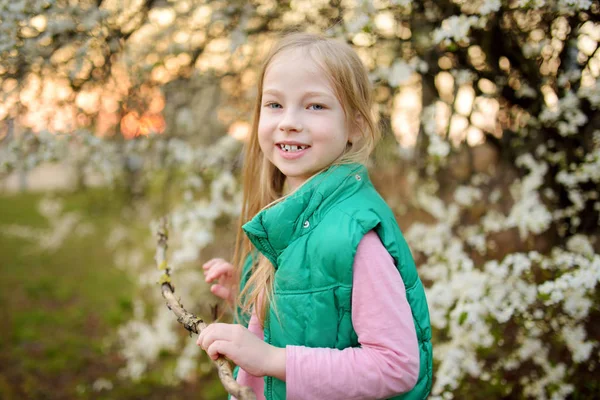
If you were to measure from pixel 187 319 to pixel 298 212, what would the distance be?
405 millimetres

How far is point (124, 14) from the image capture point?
2643 mm

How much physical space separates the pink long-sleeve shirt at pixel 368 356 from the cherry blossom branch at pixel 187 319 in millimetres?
151

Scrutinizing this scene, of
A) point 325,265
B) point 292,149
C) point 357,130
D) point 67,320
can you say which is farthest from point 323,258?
point 67,320

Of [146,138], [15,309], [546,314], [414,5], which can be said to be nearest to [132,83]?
[146,138]

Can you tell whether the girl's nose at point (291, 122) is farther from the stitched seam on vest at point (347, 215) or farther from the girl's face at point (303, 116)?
the stitched seam on vest at point (347, 215)

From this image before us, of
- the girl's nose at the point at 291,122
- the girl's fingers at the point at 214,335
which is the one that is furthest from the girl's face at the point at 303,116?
the girl's fingers at the point at 214,335

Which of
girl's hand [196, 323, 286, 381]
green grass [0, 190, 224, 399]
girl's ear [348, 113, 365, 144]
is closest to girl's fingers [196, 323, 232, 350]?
girl's hand [196, 323, 286, 381]

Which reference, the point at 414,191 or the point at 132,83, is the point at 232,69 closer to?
the point at 132,83

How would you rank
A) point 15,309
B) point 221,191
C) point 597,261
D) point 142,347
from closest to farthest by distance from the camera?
point 597,261 → point 221,191 → point 142,347 → point 15,309

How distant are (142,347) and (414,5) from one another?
109 inches

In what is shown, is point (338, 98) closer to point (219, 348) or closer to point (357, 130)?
point (357, 130)

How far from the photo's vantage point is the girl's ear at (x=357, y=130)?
1.43 metres

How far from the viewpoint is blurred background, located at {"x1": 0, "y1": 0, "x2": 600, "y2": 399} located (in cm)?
208

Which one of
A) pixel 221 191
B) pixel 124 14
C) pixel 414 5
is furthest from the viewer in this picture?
pixel 221 191
